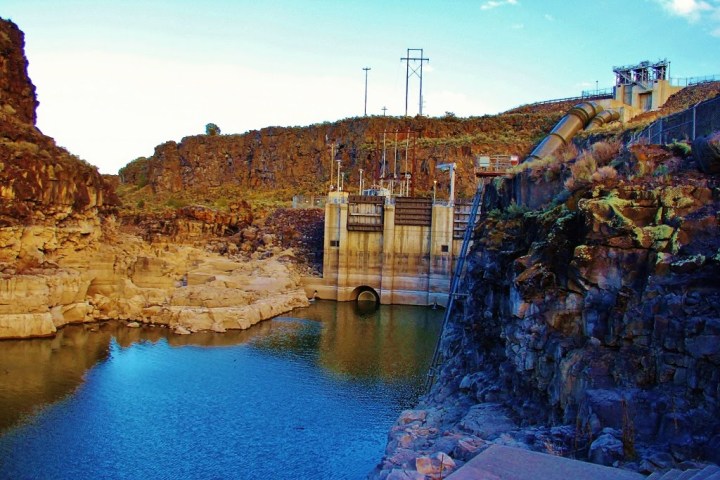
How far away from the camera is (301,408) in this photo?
953 inches

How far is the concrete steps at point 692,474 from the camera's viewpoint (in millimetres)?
7855

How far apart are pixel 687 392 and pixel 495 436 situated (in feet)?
11.7

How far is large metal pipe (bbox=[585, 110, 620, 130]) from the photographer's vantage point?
107 ft

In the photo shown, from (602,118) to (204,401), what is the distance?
73.2 ft

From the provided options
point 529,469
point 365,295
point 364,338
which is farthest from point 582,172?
point 365,295

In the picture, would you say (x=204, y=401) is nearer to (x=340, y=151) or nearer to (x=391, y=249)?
(x=391, y=249)

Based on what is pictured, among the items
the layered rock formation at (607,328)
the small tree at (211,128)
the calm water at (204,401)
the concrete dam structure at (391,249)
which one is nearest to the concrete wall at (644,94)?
the concrete dam structure at (391,249)

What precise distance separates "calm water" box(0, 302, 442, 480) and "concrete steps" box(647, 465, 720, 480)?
433 inches

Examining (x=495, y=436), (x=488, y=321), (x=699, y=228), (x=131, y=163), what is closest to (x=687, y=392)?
(x=699, y=228)

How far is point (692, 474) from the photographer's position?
26.7 ft

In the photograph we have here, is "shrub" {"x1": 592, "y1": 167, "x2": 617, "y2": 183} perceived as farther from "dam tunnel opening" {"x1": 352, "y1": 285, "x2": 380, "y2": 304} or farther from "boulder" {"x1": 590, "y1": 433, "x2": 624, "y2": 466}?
"dam tunnel opening" {"x1": 352, "y1": 285, "x2": 380, "y2": 304}

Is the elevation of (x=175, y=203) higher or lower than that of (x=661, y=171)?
higher

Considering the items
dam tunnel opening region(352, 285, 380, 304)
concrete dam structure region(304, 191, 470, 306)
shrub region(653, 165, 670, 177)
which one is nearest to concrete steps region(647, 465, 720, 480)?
shrub region(653, 165, 670, 177)

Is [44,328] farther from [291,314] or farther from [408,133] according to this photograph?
[408,133]
